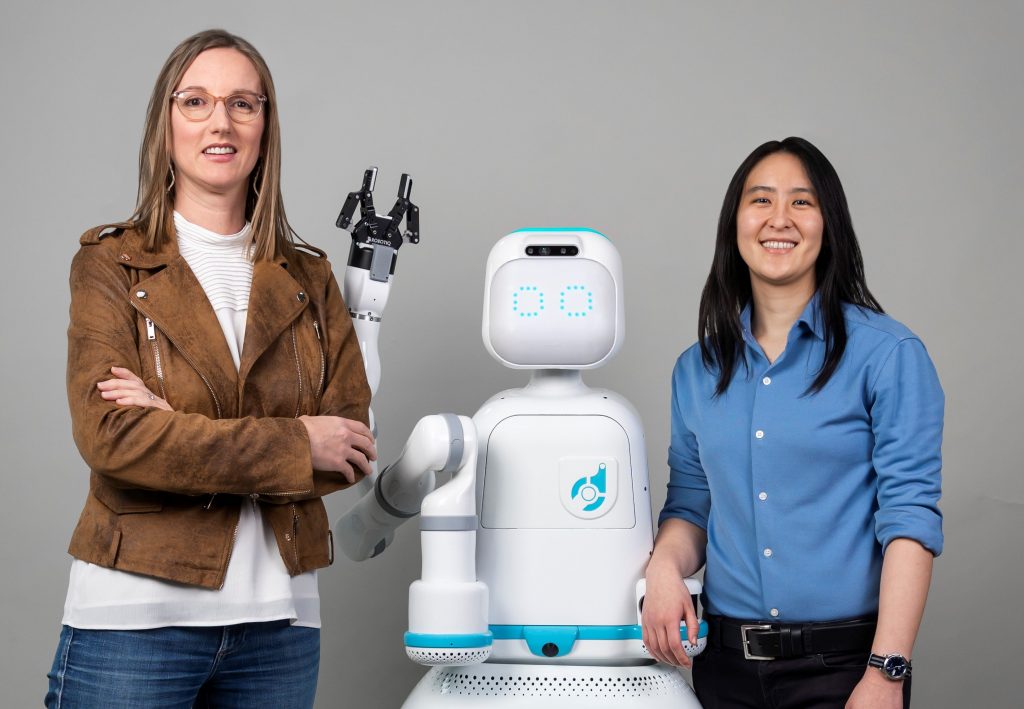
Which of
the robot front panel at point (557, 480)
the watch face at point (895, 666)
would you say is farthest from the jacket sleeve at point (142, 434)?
the watch face at point (895, 666)

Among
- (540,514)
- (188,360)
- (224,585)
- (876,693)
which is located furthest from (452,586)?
(876,693)

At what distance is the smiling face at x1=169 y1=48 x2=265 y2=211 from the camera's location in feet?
7.62

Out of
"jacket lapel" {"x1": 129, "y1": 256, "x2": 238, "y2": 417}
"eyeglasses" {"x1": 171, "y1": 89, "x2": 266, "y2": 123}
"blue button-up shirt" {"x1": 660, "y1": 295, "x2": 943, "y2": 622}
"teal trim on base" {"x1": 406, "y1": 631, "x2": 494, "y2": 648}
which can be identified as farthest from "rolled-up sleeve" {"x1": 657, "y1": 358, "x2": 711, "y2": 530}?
"eyeglasses" {"x1": 171, "y1": 89, "x2": 266, "y2": 123}

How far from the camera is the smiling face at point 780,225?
236 centimetres

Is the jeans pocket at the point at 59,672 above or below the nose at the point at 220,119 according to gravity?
below

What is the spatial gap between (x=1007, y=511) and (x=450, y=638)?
2.48 metres

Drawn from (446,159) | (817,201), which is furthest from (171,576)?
(446,159)

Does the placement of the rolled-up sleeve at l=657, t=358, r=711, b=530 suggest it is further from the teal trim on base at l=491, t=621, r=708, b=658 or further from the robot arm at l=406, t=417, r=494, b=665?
the robot arm at l=406, t=417, r=494, b=665

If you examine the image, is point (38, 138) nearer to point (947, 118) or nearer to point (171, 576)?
point (171, 576)

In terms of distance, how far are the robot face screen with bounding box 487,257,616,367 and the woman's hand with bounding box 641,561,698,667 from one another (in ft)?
1.73

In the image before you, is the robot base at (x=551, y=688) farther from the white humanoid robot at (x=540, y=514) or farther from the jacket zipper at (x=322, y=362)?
the jacket zipper at (x=322, y=362)

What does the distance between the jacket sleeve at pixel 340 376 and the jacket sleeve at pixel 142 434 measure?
0.46 ft

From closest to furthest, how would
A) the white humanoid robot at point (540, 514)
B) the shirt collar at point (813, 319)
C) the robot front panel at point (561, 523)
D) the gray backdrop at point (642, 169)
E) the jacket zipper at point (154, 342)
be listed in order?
the jacket zipper at point (154, 342)
the shirt collar at point (813, 319)
the white humanoid robot at point (540, 514)
the robot front panel at point (561, 523)
the gray backdrop at point (642, 169)

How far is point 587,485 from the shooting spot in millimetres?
2572
